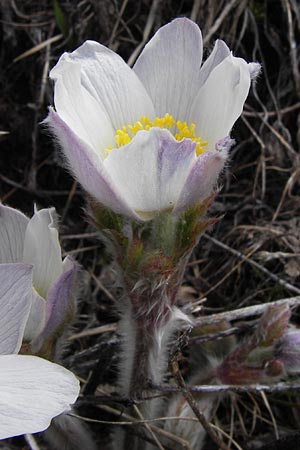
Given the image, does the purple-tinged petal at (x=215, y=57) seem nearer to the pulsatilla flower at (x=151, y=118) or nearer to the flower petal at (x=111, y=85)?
the pulsatilla flower at (x=151, y=118)

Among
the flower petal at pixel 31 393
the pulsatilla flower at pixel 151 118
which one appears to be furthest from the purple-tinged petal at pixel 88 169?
the flower petal at pixel 31 393

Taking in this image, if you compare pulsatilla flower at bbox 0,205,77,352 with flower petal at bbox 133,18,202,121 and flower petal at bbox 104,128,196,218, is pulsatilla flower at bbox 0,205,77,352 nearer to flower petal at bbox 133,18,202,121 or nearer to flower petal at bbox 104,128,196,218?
flower petal at bbox 104,128,196,218

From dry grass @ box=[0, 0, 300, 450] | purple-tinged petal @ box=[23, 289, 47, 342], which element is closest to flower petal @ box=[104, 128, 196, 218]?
purple-tinged petal @ box=[23, 289, 47, 342]

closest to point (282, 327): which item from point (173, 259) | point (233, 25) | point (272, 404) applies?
point (272, 404)

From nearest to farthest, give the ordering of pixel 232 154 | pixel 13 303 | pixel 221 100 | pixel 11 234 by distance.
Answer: pixel 13 303 → pixel 221 100 → pixel 11 234 → pixel 232 154

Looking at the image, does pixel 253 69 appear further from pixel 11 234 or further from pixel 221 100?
pixel 11 234

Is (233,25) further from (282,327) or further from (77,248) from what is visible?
(282,327)

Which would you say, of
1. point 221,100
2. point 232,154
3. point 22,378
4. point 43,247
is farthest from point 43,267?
point 232,154
